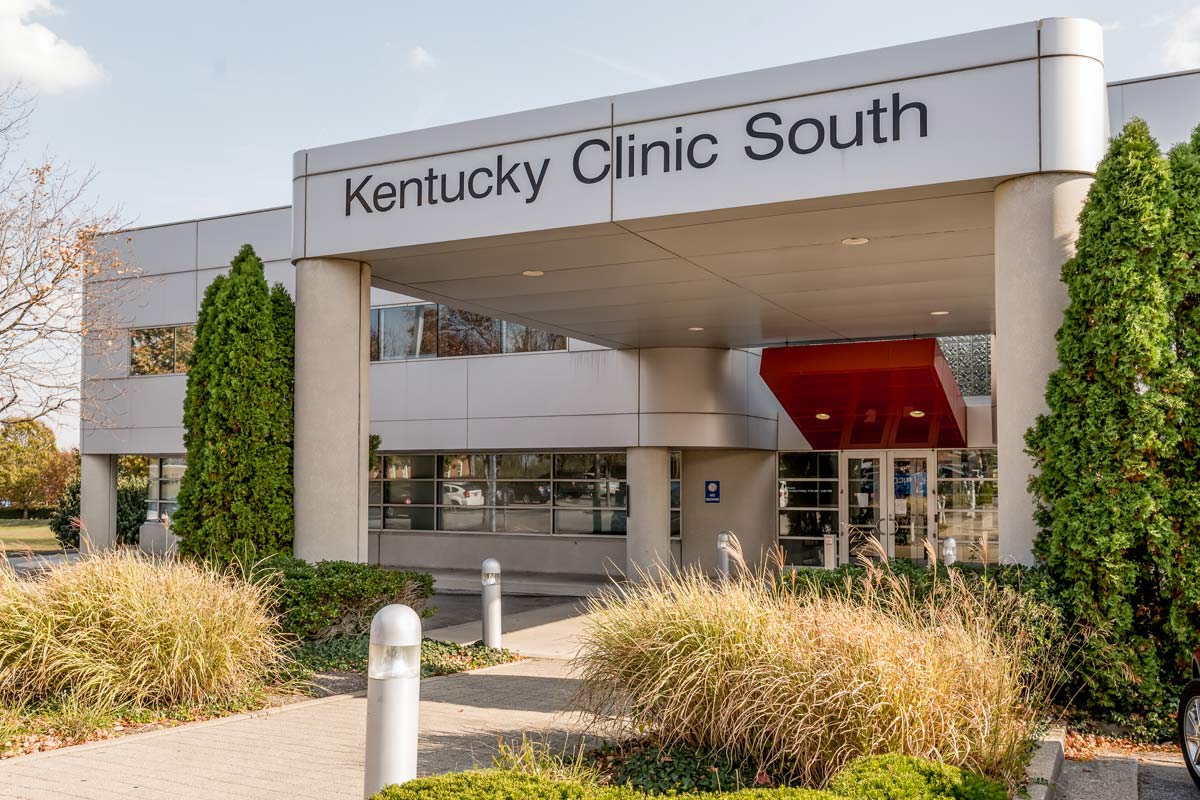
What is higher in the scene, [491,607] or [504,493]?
[504,493]

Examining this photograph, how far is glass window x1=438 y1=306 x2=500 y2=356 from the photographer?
837 inches

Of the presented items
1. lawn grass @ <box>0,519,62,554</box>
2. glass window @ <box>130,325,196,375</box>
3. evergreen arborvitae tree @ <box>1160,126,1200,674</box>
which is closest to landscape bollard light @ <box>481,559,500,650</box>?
evergreen arborvitae tree @ <box>1160,126,1200,674</box>

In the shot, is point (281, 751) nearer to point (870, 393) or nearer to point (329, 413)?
point (329, 413)

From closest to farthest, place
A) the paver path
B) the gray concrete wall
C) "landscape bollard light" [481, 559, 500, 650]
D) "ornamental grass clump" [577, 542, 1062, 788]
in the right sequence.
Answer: "ornamental grass clump" [577, 542, 1062, 788]
the paver path
"landscape bollard light" [481, 559, 500, 650]
the gray concrete wall

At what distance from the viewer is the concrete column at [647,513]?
18688mm

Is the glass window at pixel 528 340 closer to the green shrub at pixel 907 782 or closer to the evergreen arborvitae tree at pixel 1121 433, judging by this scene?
the evergreen arborvitae tree at pixel 1121 433

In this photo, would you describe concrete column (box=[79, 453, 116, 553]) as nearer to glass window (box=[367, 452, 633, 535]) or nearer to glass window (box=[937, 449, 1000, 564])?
glass window (box=[367, 452, 633, 535])

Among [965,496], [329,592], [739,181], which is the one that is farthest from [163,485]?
[739,181]

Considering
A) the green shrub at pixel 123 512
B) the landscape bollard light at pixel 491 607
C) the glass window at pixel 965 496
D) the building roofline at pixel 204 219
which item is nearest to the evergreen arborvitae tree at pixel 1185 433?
the landscape bollard light at pixel 491 607

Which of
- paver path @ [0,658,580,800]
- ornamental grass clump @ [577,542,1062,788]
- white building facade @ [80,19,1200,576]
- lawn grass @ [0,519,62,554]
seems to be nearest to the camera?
ornamental grass clump @ [577,542,1062,788]

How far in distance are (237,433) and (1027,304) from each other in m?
8.53

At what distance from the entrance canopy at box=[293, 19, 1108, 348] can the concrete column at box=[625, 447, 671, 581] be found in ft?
17.9

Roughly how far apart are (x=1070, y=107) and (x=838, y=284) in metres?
4.92

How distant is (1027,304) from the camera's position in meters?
8.87
